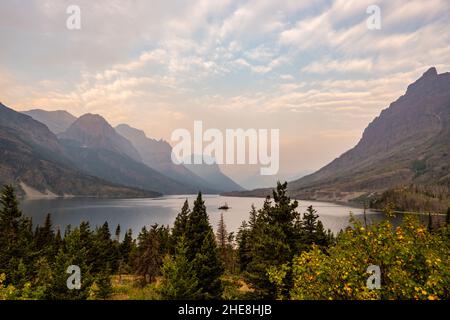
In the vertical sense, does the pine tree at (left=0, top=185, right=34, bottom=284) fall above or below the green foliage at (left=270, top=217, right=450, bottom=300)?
below

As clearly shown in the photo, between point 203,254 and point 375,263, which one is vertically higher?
point 375,263

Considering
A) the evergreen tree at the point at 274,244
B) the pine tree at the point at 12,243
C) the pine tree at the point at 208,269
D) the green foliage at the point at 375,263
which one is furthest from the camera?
the pine tree at the point at 12,243

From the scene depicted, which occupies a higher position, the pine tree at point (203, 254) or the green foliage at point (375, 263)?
the green foliage at point (375, 263)

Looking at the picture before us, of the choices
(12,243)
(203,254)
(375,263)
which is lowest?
(12,243)

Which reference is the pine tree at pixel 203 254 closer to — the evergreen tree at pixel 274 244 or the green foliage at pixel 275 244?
the green foliage at pixel 275 244

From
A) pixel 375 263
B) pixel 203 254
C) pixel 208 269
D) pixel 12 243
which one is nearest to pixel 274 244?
pixel 208 269

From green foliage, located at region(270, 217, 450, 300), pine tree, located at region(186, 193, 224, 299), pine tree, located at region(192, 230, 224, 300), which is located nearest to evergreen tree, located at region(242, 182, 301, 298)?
pine tree, located at region(192, 230, 224, 300)

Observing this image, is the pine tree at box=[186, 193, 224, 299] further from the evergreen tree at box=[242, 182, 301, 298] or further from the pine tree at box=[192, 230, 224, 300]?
the evergreen tree at box=[242, 182, 301, 298]

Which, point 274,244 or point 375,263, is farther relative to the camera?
point 274,244

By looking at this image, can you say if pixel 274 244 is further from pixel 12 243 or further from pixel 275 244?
pixel 12 243

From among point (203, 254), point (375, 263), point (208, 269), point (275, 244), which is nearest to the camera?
point (375, 263)

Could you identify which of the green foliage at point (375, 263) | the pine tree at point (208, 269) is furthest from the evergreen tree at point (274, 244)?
the green foliage at point (375, 263)
